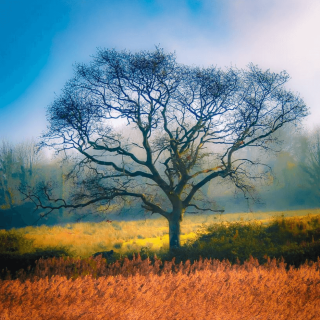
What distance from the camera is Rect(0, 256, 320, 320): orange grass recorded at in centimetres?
376

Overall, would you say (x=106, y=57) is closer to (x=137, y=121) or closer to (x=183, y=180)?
(x=137, y=121)

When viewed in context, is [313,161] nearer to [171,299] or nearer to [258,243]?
[258,243]

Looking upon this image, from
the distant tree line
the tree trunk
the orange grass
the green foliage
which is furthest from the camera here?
the distant tree line

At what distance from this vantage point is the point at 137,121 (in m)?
14.2

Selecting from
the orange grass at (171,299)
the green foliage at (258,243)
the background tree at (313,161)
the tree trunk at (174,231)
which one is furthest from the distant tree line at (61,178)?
the orange grass at (171,299)

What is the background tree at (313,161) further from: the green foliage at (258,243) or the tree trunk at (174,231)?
the tree trunk at (174,231)

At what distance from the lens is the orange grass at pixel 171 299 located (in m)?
3.76

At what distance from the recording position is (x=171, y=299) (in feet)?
14.2

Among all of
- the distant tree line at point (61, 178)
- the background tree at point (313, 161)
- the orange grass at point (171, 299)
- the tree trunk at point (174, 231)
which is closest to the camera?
the orange grass at point (171, 299)

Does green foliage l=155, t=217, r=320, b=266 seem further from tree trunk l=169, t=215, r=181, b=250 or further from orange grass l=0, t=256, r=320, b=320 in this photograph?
orange grass l=0, t=256, r=320, b=320

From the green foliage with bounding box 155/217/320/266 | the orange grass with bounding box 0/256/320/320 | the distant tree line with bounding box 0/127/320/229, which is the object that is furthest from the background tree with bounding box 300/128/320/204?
the orange grass with bounding box 0/256/320/320

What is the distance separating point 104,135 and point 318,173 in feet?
109

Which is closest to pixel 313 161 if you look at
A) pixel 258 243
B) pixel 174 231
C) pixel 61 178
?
pixel 258 243

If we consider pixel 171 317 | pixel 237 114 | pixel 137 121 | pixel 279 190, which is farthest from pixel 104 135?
pixel 279 190
